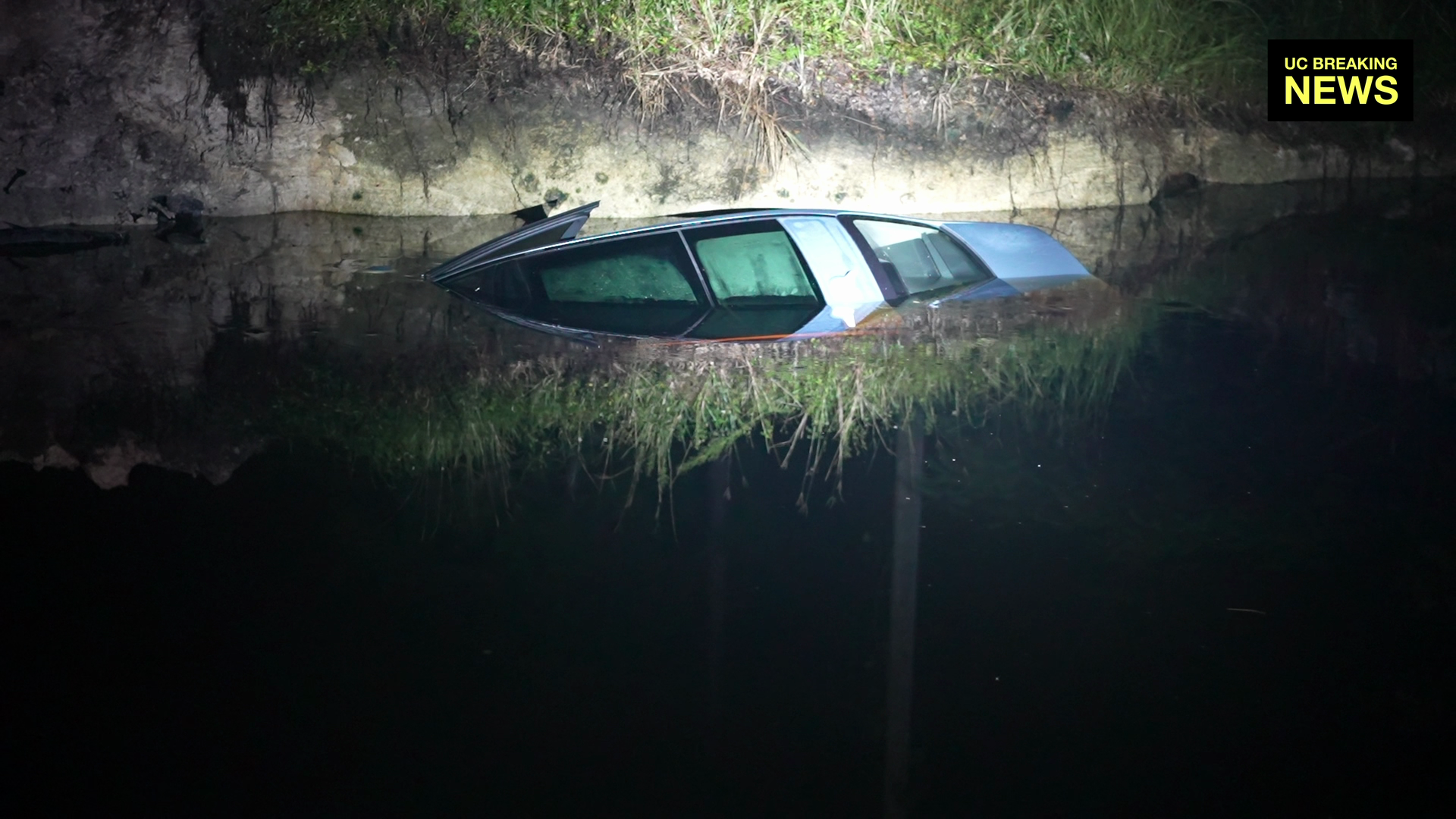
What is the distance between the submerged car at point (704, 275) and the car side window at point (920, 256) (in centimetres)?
1

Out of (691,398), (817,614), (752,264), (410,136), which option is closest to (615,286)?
(752,264)

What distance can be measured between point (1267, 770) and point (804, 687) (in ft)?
3.70

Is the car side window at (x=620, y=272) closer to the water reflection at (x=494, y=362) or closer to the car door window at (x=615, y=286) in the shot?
the car door window at (x=615, y=286)

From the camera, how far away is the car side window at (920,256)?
23.4ft

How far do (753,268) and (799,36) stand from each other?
589cm

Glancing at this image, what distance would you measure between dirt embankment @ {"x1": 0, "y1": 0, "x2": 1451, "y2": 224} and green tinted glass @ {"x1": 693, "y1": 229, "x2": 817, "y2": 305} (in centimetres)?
438

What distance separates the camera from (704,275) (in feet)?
21.7

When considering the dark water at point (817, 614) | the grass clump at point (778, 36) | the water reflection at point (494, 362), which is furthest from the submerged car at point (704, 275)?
the grass clump at point (778, 36)

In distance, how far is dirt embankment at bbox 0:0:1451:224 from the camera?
10836 mm

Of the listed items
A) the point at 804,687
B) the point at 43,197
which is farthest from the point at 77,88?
the point at 804,687

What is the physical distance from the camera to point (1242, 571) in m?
3.87

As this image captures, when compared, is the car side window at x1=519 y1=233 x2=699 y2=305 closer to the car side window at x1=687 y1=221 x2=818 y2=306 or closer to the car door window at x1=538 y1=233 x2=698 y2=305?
the car door window at x1=538 y1=233 x2=698 y2=305

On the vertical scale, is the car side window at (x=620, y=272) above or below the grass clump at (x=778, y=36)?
below

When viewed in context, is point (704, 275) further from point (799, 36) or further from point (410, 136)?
point (799, 36)
